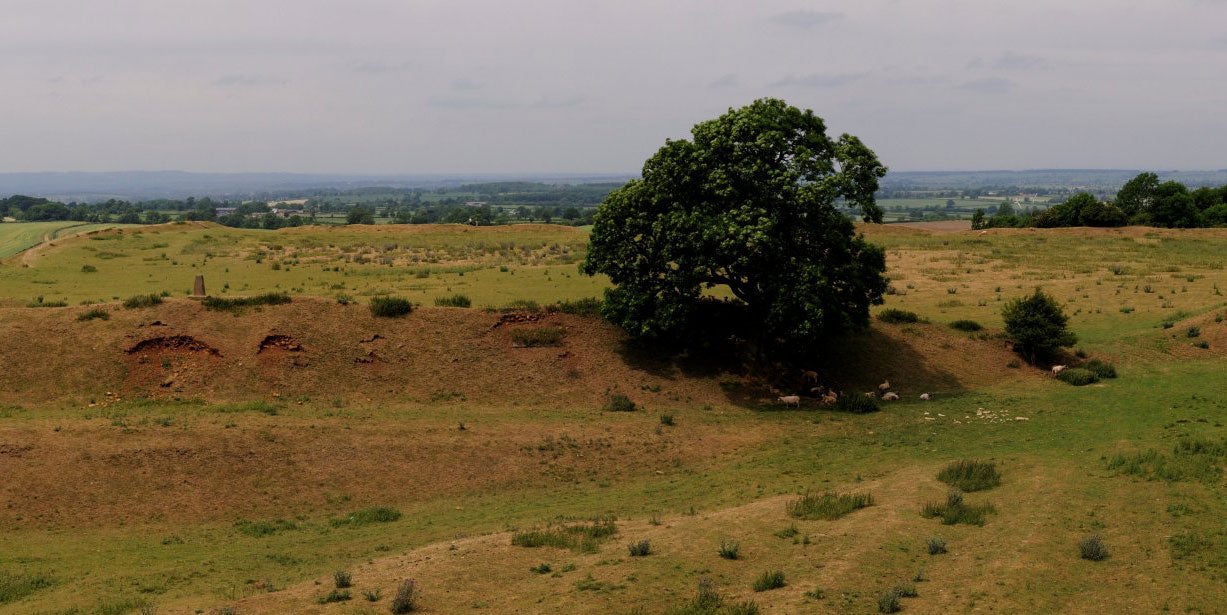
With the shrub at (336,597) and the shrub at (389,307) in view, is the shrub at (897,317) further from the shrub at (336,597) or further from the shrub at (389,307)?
the shrub at (336,597)

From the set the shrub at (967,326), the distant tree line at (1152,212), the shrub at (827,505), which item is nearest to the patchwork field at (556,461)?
the shrub at (827,505)

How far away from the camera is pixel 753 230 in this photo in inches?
1296

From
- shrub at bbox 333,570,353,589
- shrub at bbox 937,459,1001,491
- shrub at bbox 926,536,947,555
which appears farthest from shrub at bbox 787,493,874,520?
shrub at bbox 333,570,353,589

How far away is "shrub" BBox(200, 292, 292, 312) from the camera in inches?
1432

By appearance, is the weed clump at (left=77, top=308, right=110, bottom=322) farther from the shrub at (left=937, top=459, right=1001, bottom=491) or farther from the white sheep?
the shrub at (left=937, top=459, right=1001, bottom=491)

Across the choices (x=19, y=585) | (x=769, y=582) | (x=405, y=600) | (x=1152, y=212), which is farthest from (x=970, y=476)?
(x=1152, y=212)

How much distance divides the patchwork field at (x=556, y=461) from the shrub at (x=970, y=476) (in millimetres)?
585

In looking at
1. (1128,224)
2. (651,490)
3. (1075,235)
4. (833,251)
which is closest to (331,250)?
(833,251)

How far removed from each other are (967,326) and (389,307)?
90.8 ft

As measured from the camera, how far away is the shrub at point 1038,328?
37406 millimetres

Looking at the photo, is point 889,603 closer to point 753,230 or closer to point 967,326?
point 753,230

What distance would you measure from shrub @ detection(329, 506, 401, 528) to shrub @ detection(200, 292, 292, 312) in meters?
16.9

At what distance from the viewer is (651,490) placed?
82.1ft

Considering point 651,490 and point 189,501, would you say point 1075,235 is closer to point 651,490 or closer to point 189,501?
point 651,490
